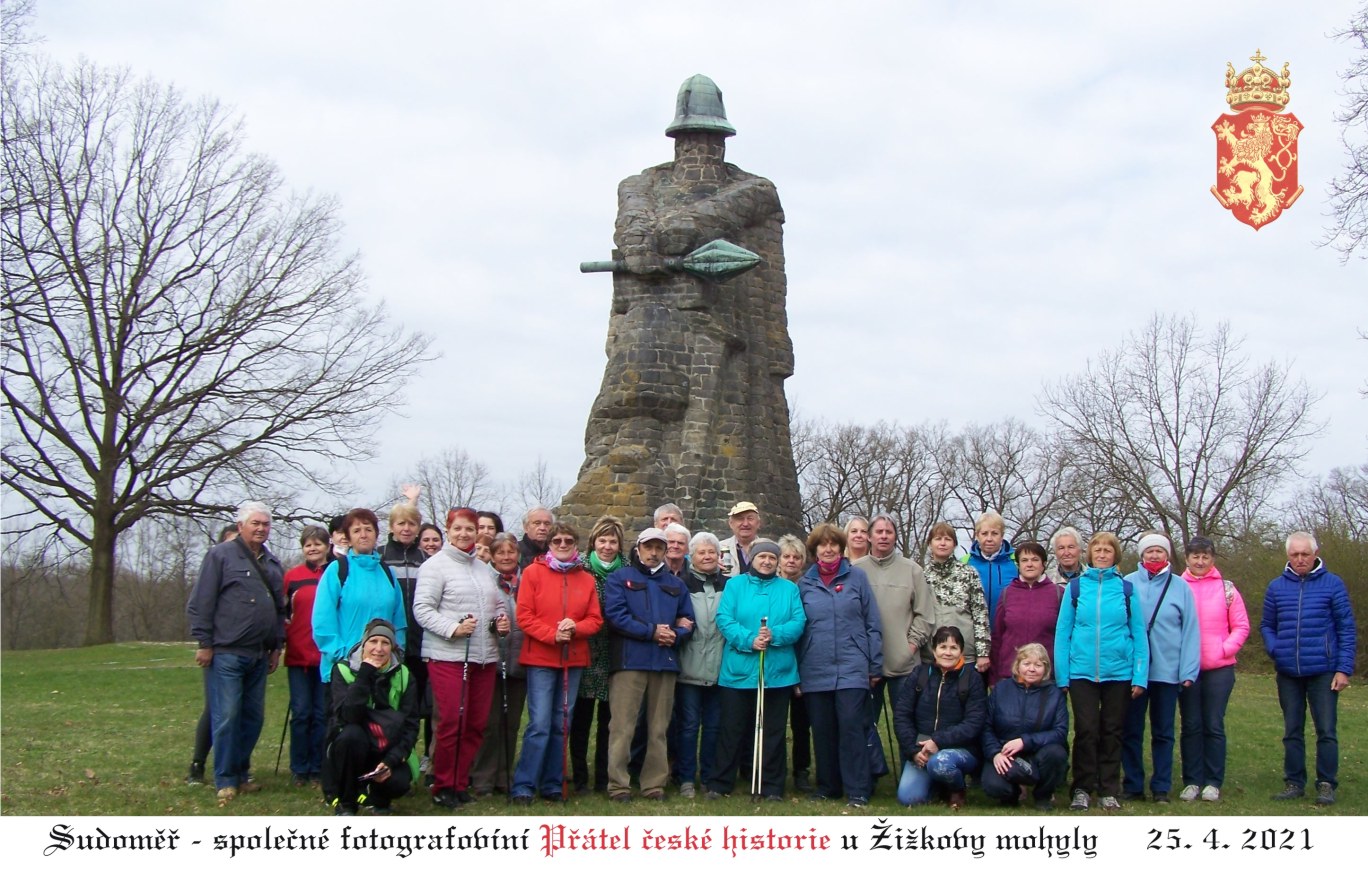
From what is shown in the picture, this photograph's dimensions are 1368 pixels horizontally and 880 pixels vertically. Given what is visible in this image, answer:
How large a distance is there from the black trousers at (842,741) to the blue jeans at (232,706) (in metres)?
3.43

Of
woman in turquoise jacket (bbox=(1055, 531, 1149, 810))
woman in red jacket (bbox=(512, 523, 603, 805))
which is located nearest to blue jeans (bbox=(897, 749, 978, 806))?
woman in turquoise jacket (bbox=(1055, 531, 1149, 810))

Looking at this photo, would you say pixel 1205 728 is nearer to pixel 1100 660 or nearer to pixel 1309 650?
pixel 1309 650

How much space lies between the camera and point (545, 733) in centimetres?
872

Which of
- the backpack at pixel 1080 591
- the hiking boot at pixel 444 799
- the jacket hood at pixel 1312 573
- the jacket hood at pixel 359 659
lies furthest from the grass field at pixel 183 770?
the jacket hood at pixel 1312 573

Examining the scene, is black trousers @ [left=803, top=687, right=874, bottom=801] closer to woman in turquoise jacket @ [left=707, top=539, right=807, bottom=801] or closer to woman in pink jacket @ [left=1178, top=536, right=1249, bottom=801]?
woman in turquoise jacket @ [left=707, top=539, right=807, bottom=801]

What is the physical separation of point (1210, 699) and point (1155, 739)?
1.41 ft

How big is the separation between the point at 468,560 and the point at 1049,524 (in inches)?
1577

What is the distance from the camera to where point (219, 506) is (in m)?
27.2

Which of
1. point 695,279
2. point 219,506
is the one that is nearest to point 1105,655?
point 695,279

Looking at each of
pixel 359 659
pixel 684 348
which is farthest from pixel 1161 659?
pixel 684 348

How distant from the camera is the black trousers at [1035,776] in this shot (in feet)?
28.1

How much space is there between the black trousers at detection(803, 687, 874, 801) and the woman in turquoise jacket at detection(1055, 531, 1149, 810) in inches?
50.0

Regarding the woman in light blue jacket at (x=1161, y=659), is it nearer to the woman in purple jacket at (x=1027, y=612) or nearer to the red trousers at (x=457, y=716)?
the woman in purple jacket at (x=1027, y=612)

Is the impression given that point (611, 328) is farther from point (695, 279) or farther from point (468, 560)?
point (468, 560)
